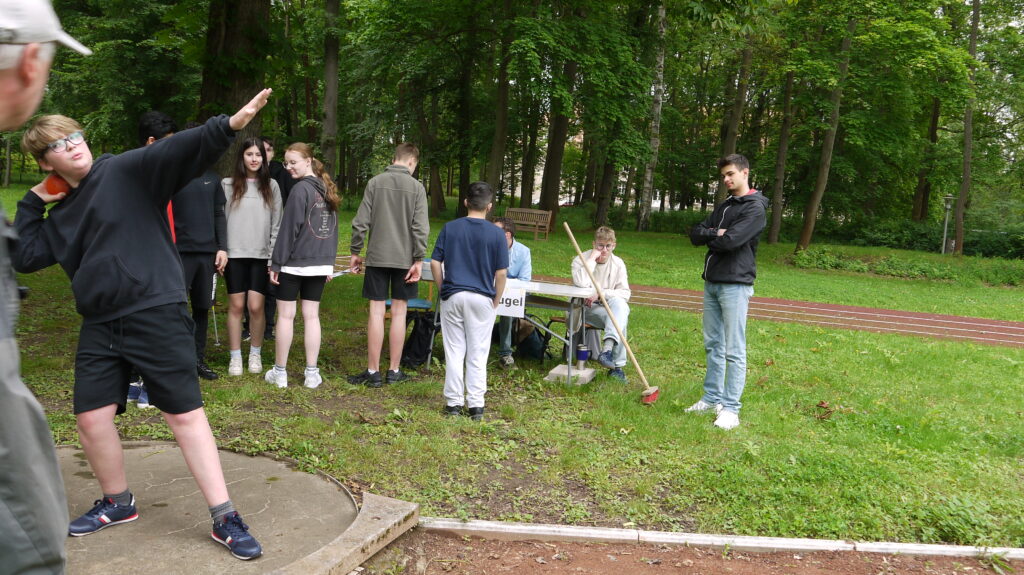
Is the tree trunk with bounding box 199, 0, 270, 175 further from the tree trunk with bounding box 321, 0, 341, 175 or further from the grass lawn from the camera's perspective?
the tree trunk with bounding box 321, 0, 341, 175

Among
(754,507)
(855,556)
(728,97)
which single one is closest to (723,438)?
(754,507)

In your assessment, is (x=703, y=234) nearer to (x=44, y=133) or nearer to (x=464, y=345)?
(x=464, y=345)

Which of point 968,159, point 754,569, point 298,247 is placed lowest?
point 754,569

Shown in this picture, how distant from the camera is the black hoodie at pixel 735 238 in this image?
6.01 meters

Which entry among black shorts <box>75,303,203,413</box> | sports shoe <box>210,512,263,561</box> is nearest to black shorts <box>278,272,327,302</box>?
black shorts <box>75,303,203,413</box>

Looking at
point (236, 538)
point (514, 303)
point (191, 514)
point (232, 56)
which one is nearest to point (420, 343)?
point (514, 303)

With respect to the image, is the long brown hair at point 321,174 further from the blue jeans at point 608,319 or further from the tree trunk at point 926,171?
the tree trunk at point 926,171

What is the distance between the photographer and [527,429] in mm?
5828

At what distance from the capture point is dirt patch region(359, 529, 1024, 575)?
3.75 m

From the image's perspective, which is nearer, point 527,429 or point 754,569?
point 754,569

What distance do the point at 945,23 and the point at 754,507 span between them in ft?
74.6

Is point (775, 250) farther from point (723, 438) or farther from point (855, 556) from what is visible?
point (855, 556)

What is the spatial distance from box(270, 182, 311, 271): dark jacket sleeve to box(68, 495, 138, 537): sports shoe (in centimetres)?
286

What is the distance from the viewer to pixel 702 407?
6.48 m
